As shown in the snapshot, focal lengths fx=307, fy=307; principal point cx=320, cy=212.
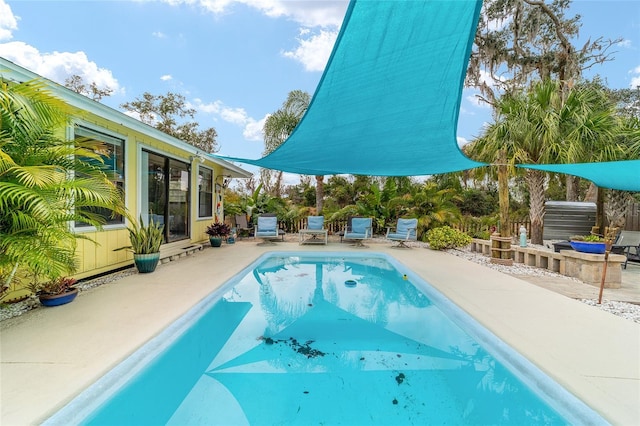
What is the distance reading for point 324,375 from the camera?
3029mm

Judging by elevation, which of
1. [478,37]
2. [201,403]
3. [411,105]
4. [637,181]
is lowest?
[201,403]

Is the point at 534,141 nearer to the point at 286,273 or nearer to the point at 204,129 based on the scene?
the point at 286,273

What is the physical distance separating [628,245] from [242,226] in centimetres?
1149

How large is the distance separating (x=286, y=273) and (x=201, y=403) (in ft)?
15.1

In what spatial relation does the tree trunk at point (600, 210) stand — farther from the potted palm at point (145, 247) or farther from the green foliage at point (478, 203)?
the potted palm at point (145, 247)

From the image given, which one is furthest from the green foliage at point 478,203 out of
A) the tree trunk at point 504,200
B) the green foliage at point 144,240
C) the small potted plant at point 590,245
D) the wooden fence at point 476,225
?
the green foliage at point 144,240

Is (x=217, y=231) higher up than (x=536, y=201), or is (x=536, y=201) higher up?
(x=536, y=201)

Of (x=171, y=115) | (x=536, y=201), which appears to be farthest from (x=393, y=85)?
(x=171, y=115)

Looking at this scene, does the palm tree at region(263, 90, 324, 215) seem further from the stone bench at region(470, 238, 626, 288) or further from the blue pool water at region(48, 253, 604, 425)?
the blue pool water at region(48, 253, 604, 425)

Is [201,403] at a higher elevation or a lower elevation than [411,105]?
lower

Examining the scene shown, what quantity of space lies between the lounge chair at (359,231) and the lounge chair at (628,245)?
6.22 metres

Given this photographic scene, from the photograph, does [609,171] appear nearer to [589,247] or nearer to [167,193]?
[589,247]

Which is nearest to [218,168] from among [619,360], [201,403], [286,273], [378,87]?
[286,273]

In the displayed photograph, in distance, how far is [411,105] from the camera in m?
3.96
